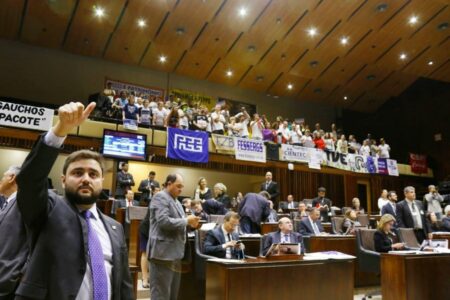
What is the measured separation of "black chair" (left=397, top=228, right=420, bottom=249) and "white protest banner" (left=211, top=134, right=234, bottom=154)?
520 centimetres

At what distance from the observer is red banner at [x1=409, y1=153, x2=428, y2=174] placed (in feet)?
48.5

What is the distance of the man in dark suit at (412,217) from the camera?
6367 mm

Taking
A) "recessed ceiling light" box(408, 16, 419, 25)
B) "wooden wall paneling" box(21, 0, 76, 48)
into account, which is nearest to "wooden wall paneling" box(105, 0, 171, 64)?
"wooden wall paneling" box(21, 0, 76, 48)

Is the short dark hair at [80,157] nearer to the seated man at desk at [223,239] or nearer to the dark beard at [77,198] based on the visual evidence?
the dark beard at [77,198]

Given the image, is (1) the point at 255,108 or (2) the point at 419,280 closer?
(2) the point at 419,280

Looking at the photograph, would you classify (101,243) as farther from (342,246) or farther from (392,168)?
(392,168)

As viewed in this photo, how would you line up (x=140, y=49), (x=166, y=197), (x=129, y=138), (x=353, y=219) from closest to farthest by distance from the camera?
(x=166, y=197)
(x=353, y=219)
(x=129, y=138)
(x=140, y=49)

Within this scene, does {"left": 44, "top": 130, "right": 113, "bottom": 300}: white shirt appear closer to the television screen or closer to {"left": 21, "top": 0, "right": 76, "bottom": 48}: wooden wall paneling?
the television screen

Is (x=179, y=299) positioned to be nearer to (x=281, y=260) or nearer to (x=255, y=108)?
(x=281, y=260)

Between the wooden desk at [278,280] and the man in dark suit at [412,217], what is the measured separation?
2708mm

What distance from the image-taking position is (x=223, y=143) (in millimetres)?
10555

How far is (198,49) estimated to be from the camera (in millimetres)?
13102

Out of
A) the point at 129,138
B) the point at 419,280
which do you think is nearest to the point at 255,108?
the point at 129,138

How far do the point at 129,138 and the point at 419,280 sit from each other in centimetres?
705
